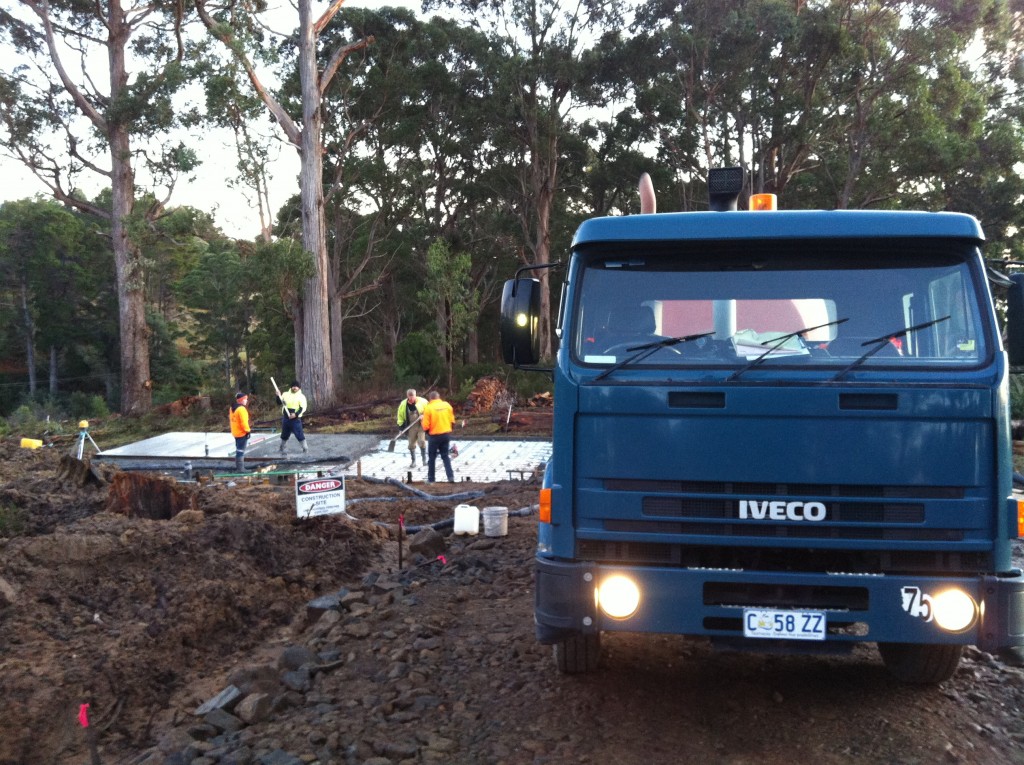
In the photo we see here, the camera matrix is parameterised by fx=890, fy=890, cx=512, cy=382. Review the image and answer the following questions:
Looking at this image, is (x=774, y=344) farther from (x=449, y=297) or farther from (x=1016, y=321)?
(x=449, y=297)

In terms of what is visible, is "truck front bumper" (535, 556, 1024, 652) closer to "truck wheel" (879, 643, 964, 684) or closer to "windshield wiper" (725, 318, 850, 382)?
"truck wheel" (879, 643, 964, 684)

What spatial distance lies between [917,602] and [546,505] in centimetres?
179

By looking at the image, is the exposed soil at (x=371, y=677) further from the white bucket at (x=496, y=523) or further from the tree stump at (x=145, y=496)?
the tree stump at (x=145, y=496)

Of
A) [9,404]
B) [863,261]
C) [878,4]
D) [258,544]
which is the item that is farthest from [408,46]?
[863,261]

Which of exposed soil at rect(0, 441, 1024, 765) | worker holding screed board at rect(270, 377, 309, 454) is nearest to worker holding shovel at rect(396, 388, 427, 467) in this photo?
worker holding screed board at rect(270, 377, 309, 454)

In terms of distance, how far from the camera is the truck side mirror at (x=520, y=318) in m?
4.82

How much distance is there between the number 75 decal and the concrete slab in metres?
10.6

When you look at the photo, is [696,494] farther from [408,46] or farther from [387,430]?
[408,46]

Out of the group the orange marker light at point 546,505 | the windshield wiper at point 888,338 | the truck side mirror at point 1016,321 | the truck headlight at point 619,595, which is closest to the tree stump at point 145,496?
the orange marker light at point 546,505

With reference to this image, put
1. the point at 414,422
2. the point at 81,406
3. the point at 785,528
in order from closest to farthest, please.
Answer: the point at 785,528, the point at 414,422, the point at 81,406

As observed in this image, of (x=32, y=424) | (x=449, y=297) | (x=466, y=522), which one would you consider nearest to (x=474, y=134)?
(x=449, y=297)

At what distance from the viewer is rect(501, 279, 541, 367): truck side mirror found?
190 inches

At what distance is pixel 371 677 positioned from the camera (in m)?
5.47

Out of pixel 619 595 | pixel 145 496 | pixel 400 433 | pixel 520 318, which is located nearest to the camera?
pixel 619 595
